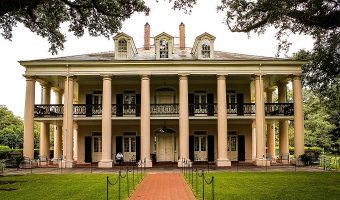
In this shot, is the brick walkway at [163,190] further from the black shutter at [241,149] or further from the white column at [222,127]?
the black shutter at [241,149]

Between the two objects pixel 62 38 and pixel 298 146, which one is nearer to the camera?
pixel 62 38

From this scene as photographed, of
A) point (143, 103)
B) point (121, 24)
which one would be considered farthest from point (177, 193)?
point (143, 103)

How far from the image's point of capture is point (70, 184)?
17.4 m

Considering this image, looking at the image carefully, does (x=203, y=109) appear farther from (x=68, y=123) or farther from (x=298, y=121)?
(x=68, y=123)

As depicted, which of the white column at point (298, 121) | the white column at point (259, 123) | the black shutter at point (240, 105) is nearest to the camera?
the white column at point (259, 123)

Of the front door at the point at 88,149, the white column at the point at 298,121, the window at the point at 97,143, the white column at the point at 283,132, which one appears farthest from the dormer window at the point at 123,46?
the white column at the point at 283,132

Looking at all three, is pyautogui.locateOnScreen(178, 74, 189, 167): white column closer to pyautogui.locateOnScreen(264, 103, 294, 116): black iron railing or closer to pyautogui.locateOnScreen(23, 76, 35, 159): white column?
pyautogui.locateOnScreen(264, 103, 294, 116): black iron railing

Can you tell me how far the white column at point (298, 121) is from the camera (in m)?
27.2

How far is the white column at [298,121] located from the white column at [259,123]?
7.37 feet

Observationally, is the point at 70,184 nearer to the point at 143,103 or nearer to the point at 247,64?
the point at 143,103

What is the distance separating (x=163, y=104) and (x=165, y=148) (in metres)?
4.05

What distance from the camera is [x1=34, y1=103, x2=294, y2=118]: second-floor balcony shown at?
2897cm

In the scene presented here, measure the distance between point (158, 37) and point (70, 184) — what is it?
14.2 meters

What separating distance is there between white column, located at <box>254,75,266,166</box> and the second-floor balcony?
170 cm
